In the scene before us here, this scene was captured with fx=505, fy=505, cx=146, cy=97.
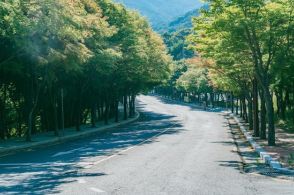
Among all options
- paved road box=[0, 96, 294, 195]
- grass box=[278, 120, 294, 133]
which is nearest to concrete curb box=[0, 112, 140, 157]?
paved road box=[0, 96, 294, 195]

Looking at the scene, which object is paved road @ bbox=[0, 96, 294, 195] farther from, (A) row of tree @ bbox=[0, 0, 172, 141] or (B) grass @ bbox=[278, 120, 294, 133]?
(B) grass @ bbox=[278, 120, 294, 133]

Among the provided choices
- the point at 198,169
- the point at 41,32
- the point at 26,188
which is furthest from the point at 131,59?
the point at 26,188

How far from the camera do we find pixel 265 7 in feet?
77.2

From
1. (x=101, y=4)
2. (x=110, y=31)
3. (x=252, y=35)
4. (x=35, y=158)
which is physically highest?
(x=101, y=4)

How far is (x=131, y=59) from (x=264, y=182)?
127 ft

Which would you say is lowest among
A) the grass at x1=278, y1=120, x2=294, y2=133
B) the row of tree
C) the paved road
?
the grass at x1=278, y1=120, x2=294, y2=133

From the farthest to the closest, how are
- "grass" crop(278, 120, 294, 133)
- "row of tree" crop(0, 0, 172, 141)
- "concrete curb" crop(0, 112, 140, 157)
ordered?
"grass" crop(278, 120, 294, 133), "concrete curb" crop(0, 112, 140, 157), "row of tree" crop(0, 0, 172, 141)

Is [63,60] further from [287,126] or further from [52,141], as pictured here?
[287,126]

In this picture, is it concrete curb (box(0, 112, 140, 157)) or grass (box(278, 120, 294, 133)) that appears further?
grass (box(278, 120, 294, 133))

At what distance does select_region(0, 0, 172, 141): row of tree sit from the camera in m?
24.6

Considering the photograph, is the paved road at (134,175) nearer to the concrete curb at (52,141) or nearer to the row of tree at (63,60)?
the concrete curb at (52,141)

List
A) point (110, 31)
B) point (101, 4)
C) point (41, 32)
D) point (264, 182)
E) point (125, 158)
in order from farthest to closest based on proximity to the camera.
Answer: point (101, 4) → point (110, 31) → point (41, 32) → point (125, 158) → point (264, 182)

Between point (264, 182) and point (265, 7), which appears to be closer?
point (264, 182)

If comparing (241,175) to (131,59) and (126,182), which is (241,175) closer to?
(126,182)
